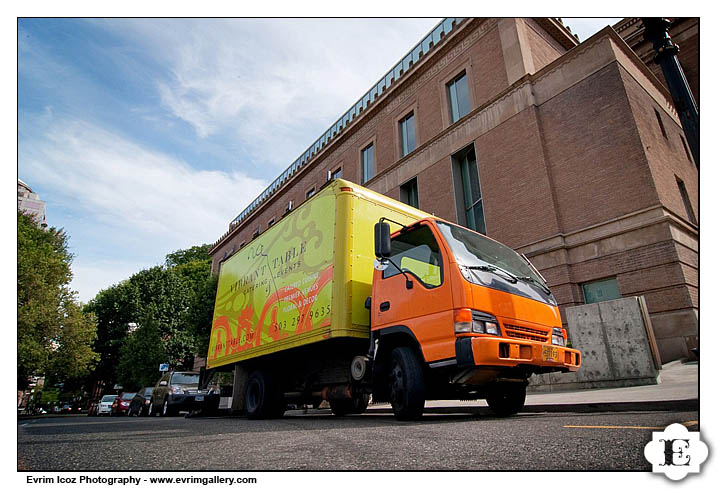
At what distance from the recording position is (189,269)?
41.8m

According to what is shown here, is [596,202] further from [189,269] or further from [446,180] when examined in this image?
[189,269]

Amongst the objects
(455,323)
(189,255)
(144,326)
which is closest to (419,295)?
(455,323)

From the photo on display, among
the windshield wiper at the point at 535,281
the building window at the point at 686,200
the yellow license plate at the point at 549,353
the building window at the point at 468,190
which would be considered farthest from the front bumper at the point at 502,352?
the building window at the point at 468,190

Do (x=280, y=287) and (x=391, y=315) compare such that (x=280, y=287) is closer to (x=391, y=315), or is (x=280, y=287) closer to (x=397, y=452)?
(x=391, y=315)

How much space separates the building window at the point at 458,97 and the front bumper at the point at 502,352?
593 inches

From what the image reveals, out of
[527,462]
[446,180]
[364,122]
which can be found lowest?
[527,462]

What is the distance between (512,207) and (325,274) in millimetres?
10986

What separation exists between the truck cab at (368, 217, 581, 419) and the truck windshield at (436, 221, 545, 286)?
2 centimetres

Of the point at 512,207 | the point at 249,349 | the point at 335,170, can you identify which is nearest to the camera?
the point at 249,349

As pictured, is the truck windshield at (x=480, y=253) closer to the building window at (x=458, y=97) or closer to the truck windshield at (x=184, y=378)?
the building window at (x=458, y=97)

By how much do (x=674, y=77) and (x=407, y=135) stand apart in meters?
16.8

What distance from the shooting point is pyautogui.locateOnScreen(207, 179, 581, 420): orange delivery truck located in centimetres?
438

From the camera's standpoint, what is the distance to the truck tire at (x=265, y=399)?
7410 mm
